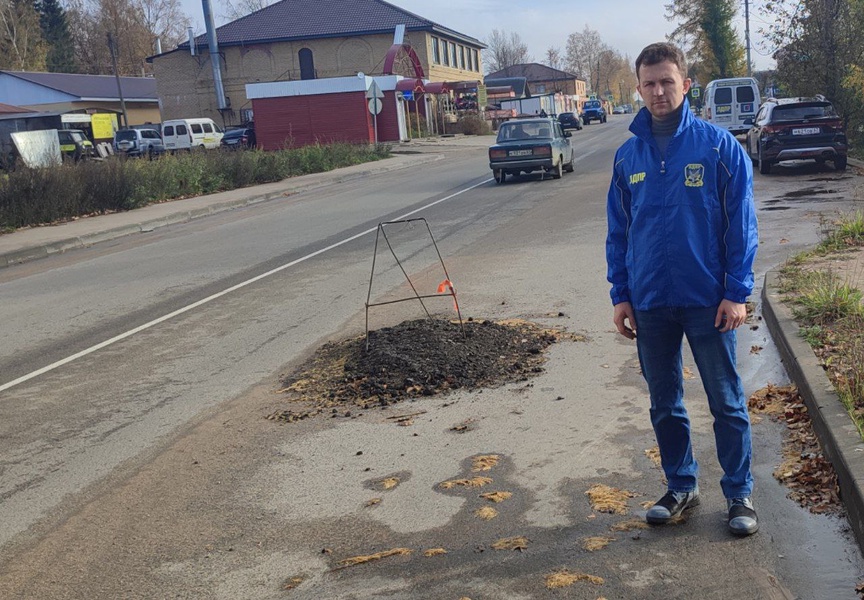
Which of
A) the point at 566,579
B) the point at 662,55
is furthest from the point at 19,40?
the point at 566,579

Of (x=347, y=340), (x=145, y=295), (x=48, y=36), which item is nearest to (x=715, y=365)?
(x=347, y=340)

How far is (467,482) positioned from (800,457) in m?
1.70

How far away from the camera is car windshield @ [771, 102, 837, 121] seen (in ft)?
67.7

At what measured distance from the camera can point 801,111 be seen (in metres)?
20.8

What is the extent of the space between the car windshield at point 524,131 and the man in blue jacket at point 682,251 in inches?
820

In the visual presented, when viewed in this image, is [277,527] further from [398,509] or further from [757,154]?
[757,154]

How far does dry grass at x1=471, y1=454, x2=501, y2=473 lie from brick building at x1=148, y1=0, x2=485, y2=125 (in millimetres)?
65227

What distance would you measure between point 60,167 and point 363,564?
2078cm

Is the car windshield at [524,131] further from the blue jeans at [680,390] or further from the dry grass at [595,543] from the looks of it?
the dry grass at [595,543]

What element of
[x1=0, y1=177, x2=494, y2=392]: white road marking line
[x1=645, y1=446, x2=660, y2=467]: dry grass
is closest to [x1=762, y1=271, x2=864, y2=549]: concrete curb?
[x1=645, y1=446, x2=660, y2=467]: dry grass

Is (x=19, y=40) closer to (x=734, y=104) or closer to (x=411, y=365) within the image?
(x=734, y=104)

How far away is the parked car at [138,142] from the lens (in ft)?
166

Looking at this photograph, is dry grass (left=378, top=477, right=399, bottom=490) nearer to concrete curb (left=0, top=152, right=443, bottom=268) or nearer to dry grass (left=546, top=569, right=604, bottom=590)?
dry grass (left=546, top=569, right=604, bottom=590)

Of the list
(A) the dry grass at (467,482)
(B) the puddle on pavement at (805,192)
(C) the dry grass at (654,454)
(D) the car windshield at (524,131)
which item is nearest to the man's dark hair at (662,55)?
(C) the dry grass at (654,454)
